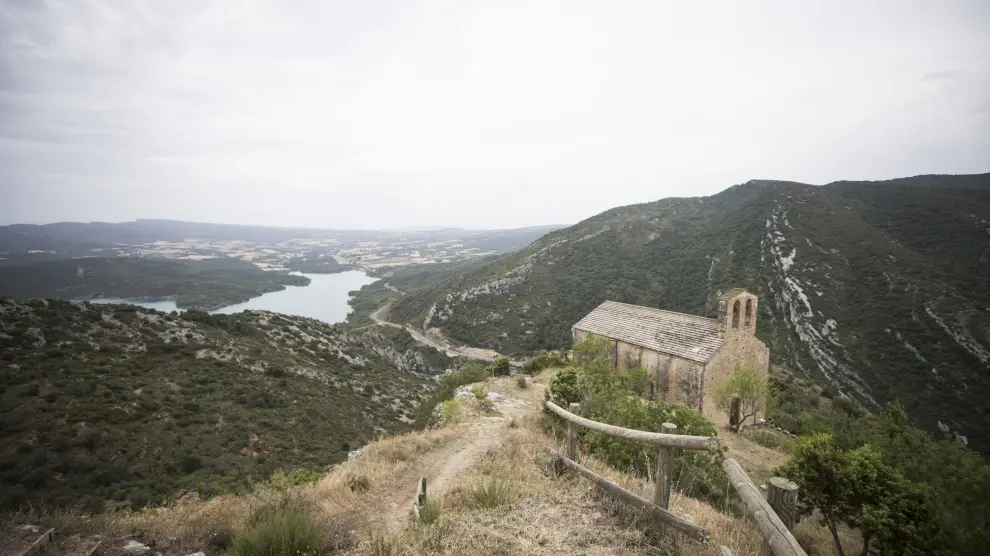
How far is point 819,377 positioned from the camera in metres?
38.4

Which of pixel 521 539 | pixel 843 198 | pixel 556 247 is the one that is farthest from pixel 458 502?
pixel 843 198

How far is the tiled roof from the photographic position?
19594 millimetres

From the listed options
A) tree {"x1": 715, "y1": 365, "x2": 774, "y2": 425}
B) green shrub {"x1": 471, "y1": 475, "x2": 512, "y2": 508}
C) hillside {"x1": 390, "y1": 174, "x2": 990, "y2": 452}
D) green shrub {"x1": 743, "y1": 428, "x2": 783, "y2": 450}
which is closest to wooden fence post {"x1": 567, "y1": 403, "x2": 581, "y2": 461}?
green shrub {"x1": 471, "y1": 475, "x2": 512, "y2": 508}

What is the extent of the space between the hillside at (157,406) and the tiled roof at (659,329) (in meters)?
14.9

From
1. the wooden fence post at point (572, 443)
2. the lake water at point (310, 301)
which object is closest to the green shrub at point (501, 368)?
the wooden fence post at point (572, 443)

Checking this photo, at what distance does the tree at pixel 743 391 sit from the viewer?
1786 centimetres

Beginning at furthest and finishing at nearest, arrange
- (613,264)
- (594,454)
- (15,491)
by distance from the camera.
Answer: (613,264) → (15,491) → (594,454)

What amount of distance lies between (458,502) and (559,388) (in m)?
8.06

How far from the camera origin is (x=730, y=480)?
128 inches

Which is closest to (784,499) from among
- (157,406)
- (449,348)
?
(157,406)

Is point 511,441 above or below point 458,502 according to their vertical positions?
below

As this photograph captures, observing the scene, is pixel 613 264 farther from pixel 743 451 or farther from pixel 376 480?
pixel 376 480

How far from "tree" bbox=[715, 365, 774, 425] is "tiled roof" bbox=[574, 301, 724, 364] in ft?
4.53

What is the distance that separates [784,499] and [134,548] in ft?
23.2
